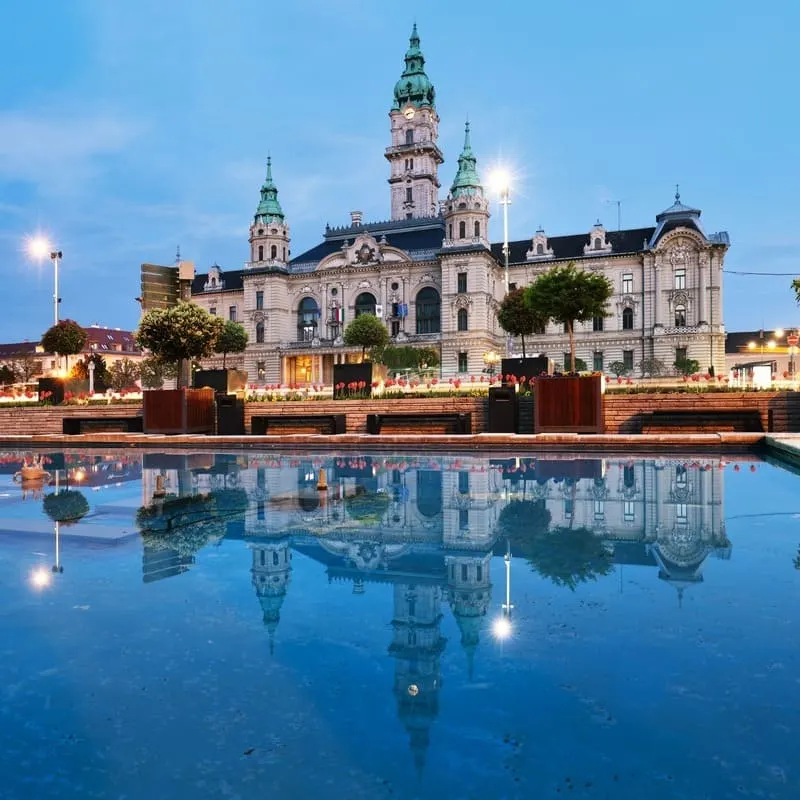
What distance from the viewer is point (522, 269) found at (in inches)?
2630

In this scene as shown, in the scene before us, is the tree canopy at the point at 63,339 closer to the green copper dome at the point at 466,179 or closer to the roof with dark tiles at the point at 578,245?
the green copper dome at the point at 466,179

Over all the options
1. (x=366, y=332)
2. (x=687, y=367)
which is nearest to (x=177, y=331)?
(x=366, y=332)

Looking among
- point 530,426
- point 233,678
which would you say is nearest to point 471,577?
point 233,678

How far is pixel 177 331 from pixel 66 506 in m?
14.2

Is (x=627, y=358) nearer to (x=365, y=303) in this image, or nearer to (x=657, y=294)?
(x=657, y=294)

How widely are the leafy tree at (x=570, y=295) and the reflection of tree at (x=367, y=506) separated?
1504cm

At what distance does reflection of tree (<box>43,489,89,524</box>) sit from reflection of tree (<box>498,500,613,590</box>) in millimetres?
5218

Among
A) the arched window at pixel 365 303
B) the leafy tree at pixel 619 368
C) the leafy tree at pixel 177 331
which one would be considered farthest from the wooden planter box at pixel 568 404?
the arched window at pixel 365 303

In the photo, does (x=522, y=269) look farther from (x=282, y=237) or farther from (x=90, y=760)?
(x=90, y=760)

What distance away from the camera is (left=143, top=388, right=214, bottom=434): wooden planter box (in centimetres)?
2167

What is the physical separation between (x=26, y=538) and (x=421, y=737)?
Answer: 572cm

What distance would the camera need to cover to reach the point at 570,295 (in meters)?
23.0

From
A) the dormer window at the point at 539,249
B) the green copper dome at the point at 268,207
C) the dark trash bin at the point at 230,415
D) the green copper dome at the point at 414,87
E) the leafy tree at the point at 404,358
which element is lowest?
the dark trash bin at the point at 230,415

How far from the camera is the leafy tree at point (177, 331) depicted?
73.0 ft
